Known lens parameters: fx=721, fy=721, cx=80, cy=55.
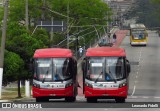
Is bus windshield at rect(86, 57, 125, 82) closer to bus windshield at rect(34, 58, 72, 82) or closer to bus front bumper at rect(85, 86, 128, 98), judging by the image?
bus front bumper at rect(85, 86, 128, 98)

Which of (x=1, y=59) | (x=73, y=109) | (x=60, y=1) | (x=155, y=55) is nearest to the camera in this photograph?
(x=73, y=109)

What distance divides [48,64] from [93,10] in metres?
71.6

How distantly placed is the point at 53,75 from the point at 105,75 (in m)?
2.73

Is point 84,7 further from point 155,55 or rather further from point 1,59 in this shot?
point 1,59

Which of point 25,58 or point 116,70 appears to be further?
point 25,58

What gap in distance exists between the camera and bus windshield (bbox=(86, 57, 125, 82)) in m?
36.5

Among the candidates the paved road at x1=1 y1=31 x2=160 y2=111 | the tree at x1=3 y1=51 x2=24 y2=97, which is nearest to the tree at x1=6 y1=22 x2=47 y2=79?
the tree at x1=3 y1=51 x2=24 y2=97

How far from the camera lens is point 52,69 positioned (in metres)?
37.2

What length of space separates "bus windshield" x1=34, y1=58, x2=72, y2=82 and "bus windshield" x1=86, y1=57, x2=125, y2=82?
1265mm

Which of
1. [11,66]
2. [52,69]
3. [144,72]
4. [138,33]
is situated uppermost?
[52,69]

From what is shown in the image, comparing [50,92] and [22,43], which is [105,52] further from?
[22,43]

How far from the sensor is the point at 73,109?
31.5 meters

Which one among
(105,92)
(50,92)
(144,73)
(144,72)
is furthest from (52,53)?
(144,72)

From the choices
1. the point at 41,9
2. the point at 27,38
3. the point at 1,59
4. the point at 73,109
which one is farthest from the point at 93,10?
the point at 73,109
